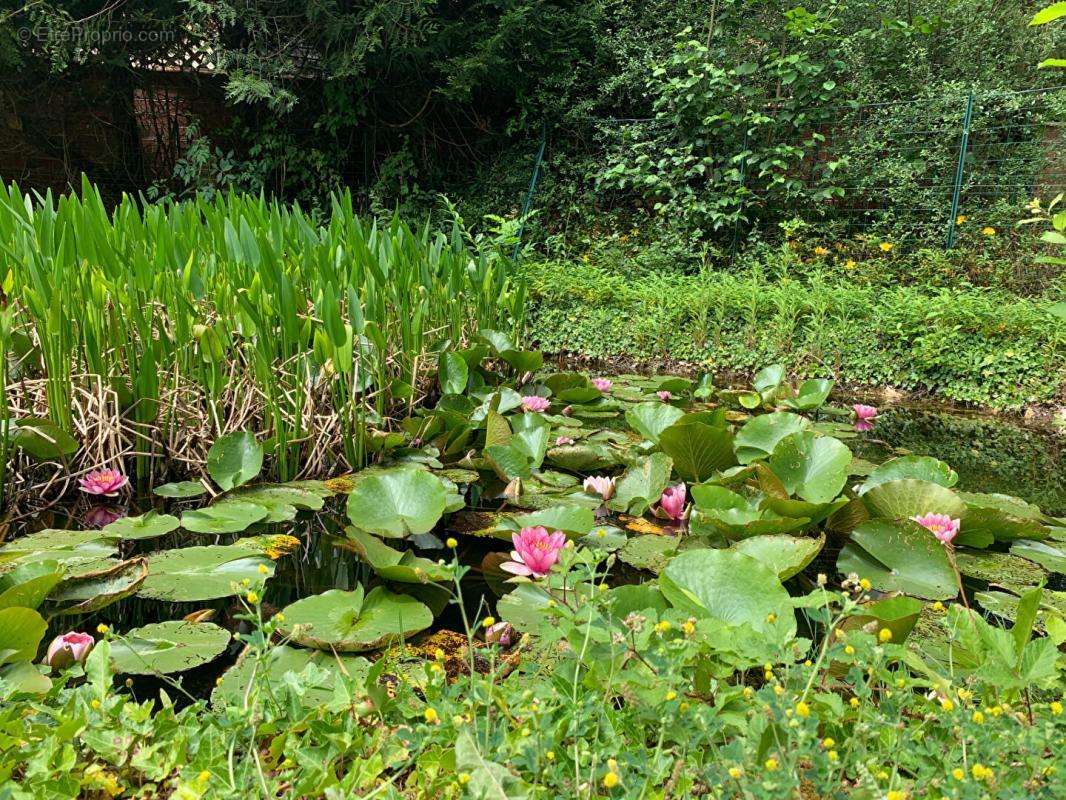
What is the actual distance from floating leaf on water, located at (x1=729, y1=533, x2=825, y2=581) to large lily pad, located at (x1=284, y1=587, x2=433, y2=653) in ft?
1.80

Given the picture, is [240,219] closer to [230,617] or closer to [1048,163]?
[230,617]

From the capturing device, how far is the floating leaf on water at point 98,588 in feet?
3.67

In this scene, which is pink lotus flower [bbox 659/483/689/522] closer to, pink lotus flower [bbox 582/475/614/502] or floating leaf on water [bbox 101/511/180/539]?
pink lotus flower [bbox 582/475/614/502]

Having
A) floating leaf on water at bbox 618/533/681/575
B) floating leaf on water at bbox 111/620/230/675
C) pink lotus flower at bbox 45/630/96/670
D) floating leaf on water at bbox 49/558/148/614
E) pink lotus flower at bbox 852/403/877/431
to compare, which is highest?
pink lotus flower at bbox 45/630/96/670

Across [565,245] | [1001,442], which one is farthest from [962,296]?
[565,245]

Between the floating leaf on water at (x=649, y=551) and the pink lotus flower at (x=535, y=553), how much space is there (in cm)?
33

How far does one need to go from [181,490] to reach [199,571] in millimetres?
503

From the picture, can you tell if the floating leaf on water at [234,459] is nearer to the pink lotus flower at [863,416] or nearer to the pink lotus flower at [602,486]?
the pink lotus flower at [602,486]

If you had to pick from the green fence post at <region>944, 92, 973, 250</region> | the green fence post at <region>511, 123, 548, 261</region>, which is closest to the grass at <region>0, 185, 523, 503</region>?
the green fence post at <region>511, 123, 548, 261</region>

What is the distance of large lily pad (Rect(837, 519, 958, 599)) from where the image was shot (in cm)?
128

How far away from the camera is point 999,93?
5426mm

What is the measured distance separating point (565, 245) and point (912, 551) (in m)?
5.66

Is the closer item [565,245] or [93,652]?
[93,652]

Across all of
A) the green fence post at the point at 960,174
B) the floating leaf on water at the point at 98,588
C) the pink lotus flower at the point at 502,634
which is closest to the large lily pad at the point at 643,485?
the pink lotus flower at the point at 502,634
